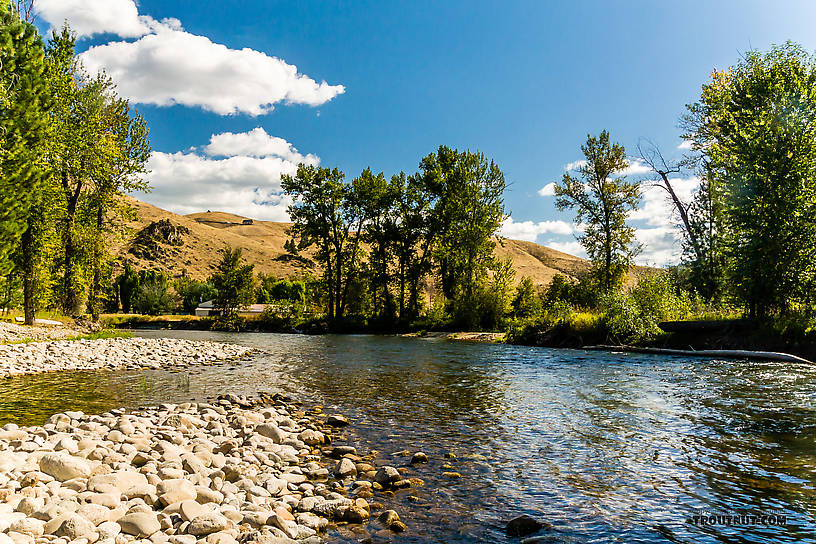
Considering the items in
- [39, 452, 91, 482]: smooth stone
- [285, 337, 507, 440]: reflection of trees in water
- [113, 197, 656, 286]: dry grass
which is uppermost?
[113, 197, 656, 286]: dry grass

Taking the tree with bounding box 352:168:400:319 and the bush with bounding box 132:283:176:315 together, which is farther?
the bush with bounding box 132:283:176:315

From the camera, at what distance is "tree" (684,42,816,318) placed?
17734mm

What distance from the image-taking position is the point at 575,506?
5.43 metres

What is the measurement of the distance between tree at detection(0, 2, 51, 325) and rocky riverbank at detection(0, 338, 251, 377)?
14.0ft

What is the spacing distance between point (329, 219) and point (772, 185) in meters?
38.1

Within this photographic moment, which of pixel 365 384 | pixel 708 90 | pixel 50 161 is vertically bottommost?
pixel 365 384

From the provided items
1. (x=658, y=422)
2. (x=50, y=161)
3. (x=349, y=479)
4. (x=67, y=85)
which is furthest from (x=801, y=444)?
(x=67, y=85)

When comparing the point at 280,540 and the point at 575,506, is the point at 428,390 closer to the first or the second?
the point at 575,506

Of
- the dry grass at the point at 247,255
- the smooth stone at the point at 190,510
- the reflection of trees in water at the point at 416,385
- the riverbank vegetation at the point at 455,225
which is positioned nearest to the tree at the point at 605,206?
the riverbank vegetation at the point at 455,225

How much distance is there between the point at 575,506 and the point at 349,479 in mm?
2728

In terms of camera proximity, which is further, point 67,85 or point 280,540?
point 67,85

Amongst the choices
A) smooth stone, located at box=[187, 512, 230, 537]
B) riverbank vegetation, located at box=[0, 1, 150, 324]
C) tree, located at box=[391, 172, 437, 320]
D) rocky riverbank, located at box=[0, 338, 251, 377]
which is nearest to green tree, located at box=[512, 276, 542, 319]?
tree, located at box=[391, 172, 437, 320]

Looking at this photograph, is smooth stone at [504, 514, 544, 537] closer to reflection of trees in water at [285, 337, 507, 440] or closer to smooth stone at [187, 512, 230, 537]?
smooth stone at [187, 512, 230, 537]

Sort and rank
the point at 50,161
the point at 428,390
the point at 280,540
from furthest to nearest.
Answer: the point at 50,161 → the point at 428,390 → the point at 280,540
